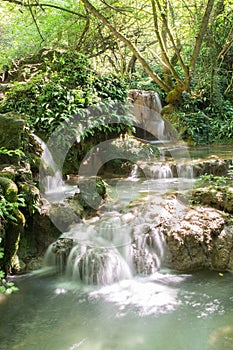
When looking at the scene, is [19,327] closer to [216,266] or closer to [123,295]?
[123,295]

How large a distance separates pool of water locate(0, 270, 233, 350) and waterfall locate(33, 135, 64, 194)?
2.86 meters

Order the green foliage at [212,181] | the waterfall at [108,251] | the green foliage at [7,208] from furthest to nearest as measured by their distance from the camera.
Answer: the green foliage at [212,181] < the waterfall at [108,251] < the green foliage at [7,208]

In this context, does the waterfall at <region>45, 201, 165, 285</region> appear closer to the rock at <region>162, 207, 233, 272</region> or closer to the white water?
the rock at <region>162, 207, 233, 272</region>

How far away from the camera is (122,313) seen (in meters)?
3.93

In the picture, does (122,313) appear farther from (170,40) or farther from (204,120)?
(204,120)

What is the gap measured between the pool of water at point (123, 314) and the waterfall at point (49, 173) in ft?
9.38

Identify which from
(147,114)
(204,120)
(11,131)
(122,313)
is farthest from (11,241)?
(204,120)

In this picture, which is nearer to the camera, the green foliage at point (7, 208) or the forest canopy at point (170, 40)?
the green foliage at point (7, 208)

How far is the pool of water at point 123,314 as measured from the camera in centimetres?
342

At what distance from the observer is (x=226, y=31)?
12.7m

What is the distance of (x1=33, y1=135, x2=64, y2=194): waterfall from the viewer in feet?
23.7

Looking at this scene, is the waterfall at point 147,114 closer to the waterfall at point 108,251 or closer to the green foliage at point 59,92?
the green foliage at point 59,92

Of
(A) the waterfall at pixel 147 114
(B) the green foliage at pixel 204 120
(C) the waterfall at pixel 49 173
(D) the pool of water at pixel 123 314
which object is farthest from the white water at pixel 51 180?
(B) the green foliage at pixel 204 120

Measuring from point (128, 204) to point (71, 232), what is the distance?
1.30 meters
